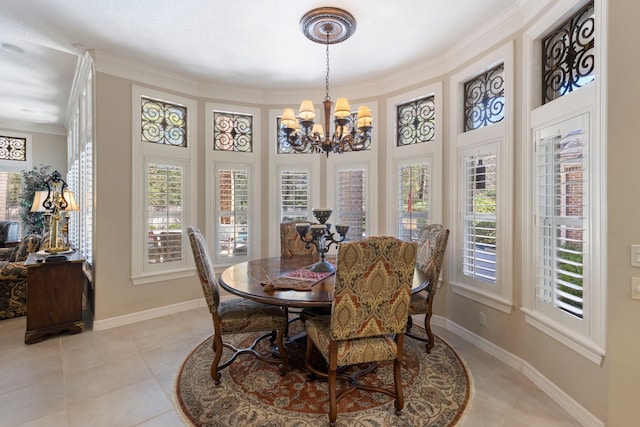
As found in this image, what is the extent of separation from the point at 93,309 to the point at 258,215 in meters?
2.21

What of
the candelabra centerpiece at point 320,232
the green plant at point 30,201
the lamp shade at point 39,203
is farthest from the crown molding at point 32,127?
the candelabra centerpiece at point 320,232

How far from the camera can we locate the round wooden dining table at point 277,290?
1.93 m

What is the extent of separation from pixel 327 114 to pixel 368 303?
176cm

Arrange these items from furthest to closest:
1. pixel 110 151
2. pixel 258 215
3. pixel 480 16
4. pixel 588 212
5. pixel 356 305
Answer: pixel 258 215
pixel 110 151
pixel 480 16
pixel 588 212
pixel 356 305

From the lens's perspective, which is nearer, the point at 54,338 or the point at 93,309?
the point at 54,338

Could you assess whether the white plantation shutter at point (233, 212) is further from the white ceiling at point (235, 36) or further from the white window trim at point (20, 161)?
the white window trim at point (20, 161)

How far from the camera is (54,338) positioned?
120 inches

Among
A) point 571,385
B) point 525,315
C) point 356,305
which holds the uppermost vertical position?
point 356,305

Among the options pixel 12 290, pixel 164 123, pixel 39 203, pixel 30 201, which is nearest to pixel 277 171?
pixel 164 123

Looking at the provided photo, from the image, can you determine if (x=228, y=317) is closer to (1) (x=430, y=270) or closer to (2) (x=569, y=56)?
(1) (x=430, y=270)

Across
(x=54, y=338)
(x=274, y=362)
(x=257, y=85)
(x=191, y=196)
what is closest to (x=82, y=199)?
(x=191, y=196)

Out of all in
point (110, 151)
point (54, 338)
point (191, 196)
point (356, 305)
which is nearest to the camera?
point (356, 305)

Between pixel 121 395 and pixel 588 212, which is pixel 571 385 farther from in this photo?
pixel 121 395

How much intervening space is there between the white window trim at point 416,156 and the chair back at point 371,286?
1.81m
